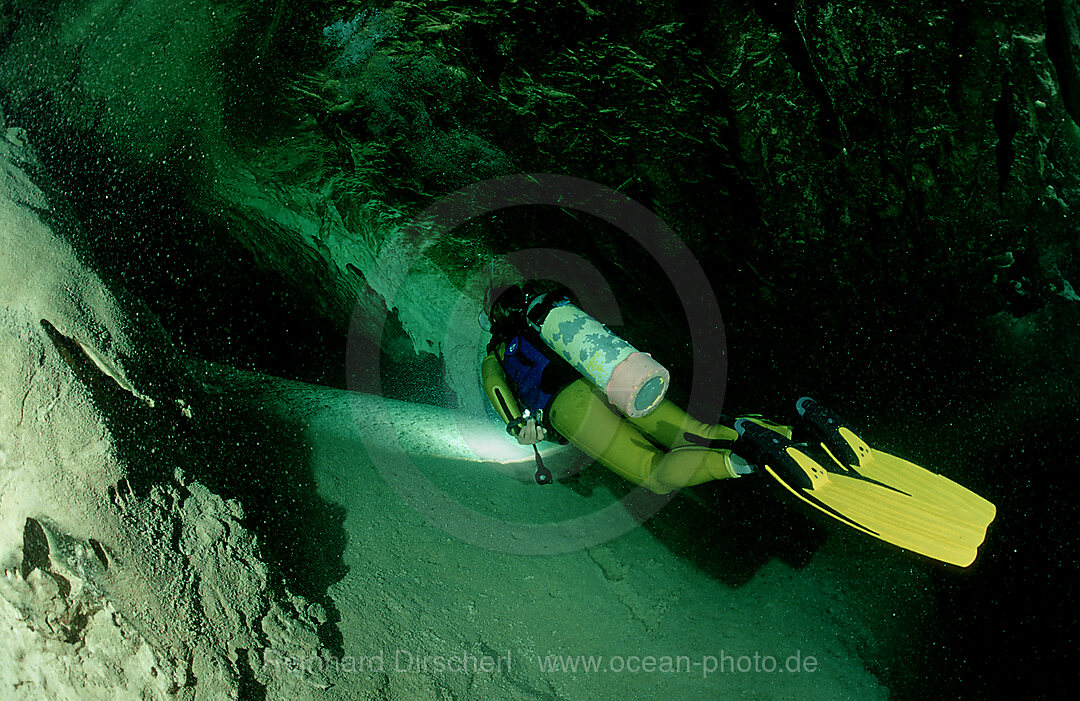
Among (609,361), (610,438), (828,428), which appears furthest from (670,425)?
(828,428)

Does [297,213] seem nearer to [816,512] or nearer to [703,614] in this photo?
[703,614]

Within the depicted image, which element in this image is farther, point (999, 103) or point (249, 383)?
point (249, 383)

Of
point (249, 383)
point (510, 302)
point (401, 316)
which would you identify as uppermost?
point (249, 383)

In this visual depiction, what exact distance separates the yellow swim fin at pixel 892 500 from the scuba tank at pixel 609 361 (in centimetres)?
60

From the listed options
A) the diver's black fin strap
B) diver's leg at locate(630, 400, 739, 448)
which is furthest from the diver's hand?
the diver's black fin strap

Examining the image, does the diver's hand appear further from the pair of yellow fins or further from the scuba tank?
the pair of yellow fins

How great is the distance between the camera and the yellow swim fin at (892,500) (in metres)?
2.24

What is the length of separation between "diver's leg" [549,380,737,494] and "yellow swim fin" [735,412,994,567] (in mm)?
575

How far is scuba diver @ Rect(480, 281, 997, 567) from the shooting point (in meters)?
2.31

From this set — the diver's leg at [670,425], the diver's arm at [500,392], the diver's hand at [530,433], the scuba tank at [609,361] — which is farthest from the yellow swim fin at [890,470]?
the diver's arm at [500,392]

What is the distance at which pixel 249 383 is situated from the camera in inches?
131

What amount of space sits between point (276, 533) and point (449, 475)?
1.45 m

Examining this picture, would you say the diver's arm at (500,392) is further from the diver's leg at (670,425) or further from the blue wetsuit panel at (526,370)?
the diver's leg at (670,425)

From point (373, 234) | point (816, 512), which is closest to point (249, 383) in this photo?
point (373, 234)
